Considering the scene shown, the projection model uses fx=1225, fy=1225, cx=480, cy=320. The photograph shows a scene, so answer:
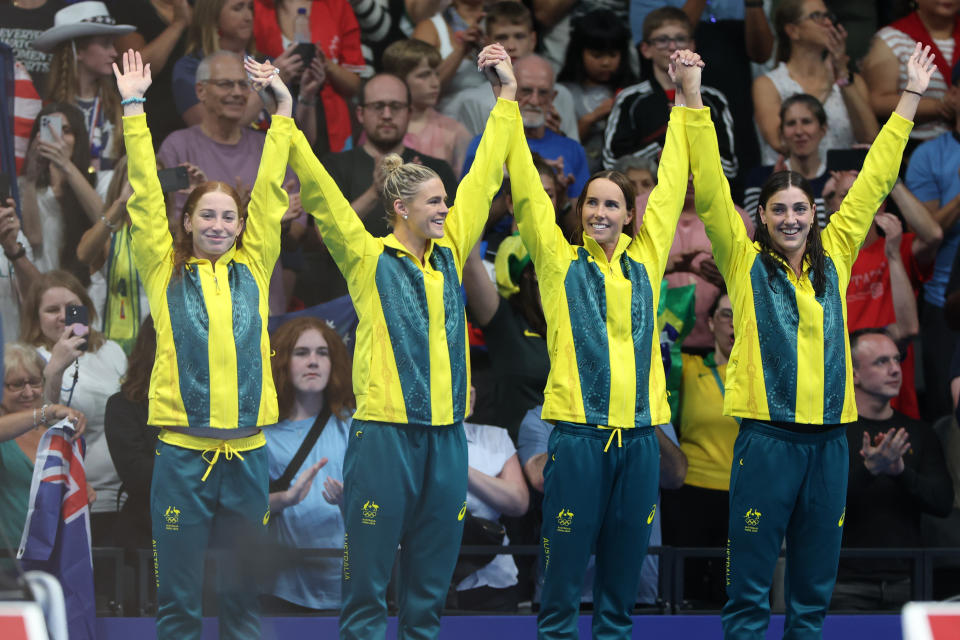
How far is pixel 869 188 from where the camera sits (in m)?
3.88

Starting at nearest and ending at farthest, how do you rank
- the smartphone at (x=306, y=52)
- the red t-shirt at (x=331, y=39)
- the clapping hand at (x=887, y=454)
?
the clapping hand at (x=887, y=454) < the smartphone at (x=306, y=52) < the red t-shirt at (x=331, y=39)

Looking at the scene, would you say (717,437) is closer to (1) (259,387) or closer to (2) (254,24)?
(1) (259,387)

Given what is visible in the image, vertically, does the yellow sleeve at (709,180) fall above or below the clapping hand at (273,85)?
below

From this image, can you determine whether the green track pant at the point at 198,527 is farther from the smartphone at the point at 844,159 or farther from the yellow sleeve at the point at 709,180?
the smartphone at the point at 844,159

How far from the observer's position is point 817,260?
3830 mm

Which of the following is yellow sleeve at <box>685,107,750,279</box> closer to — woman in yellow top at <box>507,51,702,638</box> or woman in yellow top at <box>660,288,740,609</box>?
woman in yellow top at <box>507,51,702,638</box>

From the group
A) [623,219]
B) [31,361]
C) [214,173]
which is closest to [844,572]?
[623,219]

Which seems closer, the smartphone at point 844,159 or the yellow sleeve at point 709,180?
the yellow sleeve at point 709,180

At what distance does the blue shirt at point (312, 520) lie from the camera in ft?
15.1

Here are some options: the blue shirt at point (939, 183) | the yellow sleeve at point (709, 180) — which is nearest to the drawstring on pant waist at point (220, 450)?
the yellow sleeve at point (709, 180)

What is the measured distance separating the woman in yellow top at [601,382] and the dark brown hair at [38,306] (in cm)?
196

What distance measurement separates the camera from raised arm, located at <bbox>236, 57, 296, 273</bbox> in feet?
12.2

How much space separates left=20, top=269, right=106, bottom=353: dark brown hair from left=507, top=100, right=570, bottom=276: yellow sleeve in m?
1.95

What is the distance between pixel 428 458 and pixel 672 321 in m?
1.65
